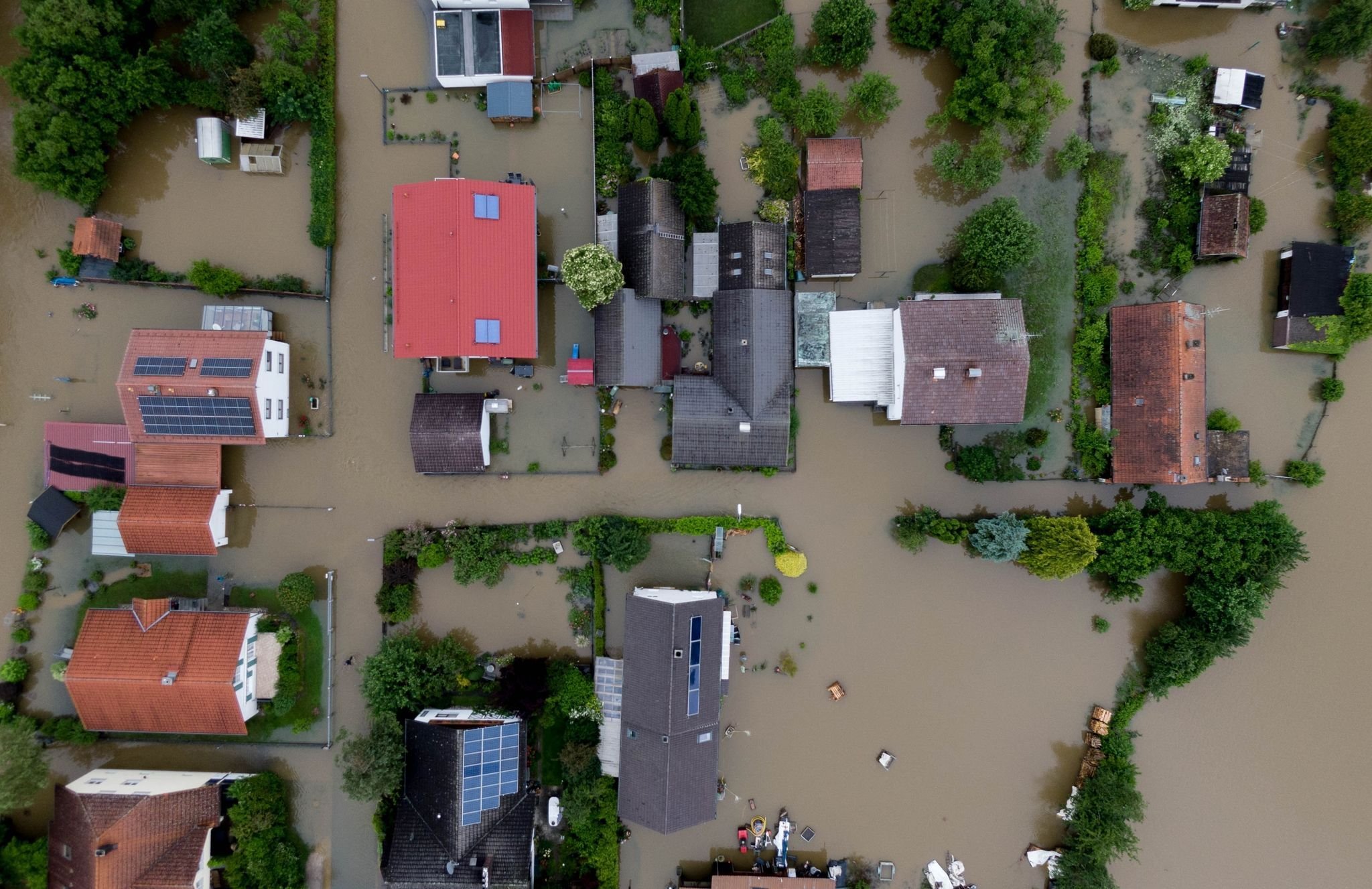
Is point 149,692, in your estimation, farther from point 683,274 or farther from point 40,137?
point 683,274

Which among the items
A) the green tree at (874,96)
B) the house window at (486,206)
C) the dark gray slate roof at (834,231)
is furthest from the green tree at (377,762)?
the green tree at (874,96)

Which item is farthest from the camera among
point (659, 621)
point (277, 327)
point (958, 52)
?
point (277, 327)

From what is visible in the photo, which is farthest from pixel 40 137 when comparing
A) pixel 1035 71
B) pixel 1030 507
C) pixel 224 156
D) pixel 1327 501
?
pixel 1327 501

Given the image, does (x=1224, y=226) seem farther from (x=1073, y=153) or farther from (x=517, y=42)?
(x=517, y=42)

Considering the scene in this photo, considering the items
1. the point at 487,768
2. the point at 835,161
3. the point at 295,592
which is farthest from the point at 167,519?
the point at 835,161

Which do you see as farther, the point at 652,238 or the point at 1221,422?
the point at 1221,422

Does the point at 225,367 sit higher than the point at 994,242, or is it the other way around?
the point at 994,242
